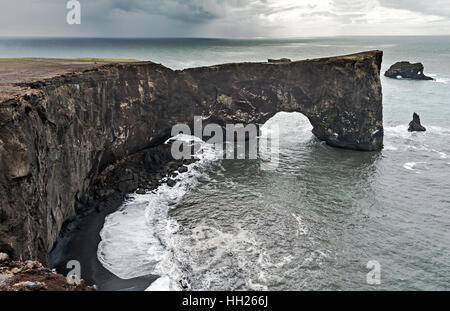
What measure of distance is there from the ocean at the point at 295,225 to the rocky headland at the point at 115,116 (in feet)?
12.5

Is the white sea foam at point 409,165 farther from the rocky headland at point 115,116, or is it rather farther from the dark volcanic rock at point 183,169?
the dark volcanic rock at point 183,169

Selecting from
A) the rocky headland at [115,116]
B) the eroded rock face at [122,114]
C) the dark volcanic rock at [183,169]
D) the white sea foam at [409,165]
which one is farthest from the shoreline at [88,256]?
the white sea foam at [409,165]

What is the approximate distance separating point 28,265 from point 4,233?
4.77 metres

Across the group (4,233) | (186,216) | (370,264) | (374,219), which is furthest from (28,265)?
(374,219)

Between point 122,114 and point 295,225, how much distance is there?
75.5 ft

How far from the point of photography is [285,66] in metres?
46.6

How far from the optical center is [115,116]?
114 ft

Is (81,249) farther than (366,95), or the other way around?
(366,95)

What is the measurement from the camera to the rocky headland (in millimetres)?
16406

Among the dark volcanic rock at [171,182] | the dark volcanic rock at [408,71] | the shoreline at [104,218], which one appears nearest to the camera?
the shoreline at [104,218]

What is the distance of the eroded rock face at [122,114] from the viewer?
52.6 ft
